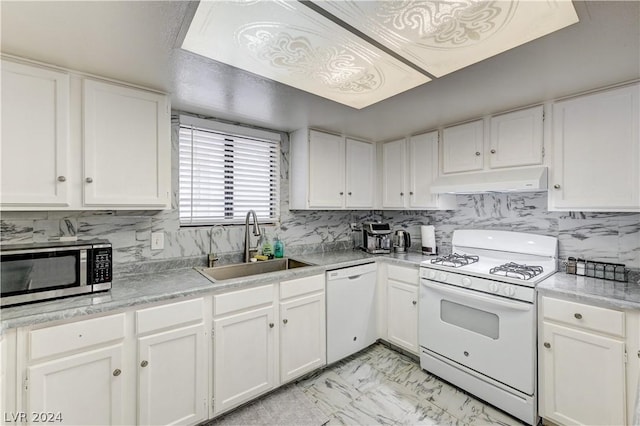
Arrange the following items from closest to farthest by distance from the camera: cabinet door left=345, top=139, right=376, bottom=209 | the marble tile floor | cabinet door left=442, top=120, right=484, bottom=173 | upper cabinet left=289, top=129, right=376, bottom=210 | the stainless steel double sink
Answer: the marble tile floor
the stainless steel double sink
cabinet door left=442, top=120, right=484, bottom=173
upper cabinet left=289, top=129, right=376, bottom=210
cabinet door left=345, top=139, right=376, bottom=209

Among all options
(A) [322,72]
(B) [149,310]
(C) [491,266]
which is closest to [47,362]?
(B) [149,310]

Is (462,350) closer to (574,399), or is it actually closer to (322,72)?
(574,399)

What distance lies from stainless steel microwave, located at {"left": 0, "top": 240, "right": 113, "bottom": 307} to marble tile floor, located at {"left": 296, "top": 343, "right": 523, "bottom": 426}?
1679 mm

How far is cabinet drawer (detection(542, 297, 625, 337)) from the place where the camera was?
61.2 inches

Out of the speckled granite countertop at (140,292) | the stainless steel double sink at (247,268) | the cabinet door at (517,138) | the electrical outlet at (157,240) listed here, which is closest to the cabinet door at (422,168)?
the cabinet door at (517,138)

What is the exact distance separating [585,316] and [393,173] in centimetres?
202

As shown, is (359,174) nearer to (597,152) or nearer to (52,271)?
(597,152)

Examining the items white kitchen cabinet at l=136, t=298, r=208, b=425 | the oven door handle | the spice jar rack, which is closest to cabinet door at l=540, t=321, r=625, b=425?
the oven door handle

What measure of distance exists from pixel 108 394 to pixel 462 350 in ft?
7.69

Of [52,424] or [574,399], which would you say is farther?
[574,399]

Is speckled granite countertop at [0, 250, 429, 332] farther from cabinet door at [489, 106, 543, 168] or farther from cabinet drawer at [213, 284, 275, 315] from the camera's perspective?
cabinet door at [489, 106, 543, 168]

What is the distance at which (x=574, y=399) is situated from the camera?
169cm

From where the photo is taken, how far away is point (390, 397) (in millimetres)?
2139

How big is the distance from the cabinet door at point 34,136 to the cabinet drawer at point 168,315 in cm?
79
